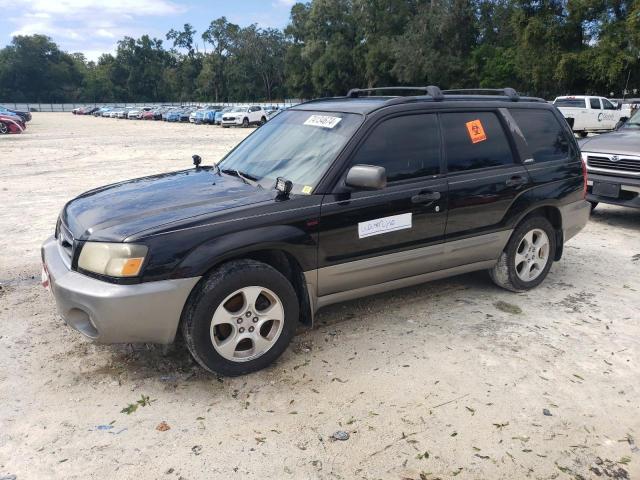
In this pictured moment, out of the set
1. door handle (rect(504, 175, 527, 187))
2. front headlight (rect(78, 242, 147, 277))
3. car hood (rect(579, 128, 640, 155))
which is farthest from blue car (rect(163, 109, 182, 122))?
front headlight (rect(78, 242, 147, 277))

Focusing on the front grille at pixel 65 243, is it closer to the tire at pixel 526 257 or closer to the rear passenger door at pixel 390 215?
Result: the rear passenger door at pixel 390 215

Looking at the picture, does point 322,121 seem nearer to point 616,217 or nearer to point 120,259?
point 120,259

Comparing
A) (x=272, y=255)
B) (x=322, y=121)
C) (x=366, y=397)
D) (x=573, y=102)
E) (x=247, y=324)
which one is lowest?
(x=366, y=397)

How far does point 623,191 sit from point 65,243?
677cm

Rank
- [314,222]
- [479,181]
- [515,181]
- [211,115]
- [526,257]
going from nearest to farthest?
1. [314,222]
2. [479,181]
3. [515,181]
4. [526,257]
5. [211,115]

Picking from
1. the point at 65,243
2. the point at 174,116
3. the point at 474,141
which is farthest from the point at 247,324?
the point at 174,116

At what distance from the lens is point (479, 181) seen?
431 centimetres

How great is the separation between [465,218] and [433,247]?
15.4 inches

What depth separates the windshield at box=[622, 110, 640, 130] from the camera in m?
8.26

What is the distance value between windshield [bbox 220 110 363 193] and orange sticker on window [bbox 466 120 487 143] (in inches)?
41.7

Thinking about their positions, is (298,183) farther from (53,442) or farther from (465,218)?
(53,442)

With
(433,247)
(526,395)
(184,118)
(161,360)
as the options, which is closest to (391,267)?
(433,247)

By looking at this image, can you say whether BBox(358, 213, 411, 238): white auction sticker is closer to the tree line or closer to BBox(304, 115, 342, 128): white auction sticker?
BBox(304, 115, 342, 128): white auction sticker

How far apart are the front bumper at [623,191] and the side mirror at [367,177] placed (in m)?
5.02
